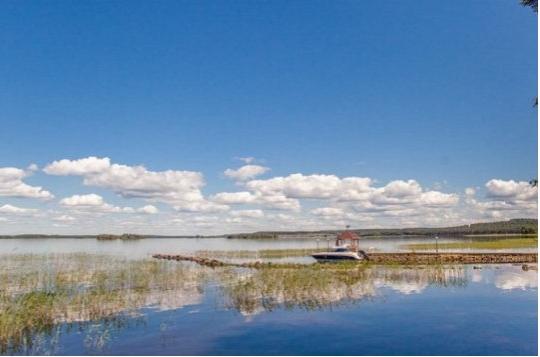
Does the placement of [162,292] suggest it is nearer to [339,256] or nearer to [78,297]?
[78,297]

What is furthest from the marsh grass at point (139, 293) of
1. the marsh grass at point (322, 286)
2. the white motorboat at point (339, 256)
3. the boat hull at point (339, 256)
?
the white motorboat at point (339, 256)

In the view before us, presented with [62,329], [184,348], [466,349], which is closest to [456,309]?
[466,349]

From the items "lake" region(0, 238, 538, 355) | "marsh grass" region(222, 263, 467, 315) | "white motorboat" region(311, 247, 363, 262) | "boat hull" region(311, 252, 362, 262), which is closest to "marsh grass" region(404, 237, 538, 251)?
"white motorboat" region(311, 247, 363, 262)

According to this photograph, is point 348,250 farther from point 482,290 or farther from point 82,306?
point 82,306

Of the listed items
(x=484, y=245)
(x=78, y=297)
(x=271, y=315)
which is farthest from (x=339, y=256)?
(x=484, y=245)

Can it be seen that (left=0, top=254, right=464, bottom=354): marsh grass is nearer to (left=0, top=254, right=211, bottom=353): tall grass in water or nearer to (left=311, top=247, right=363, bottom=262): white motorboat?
(left=0, top=254, right=211, bottom=353): tall grass in water

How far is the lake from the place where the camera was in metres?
24.0

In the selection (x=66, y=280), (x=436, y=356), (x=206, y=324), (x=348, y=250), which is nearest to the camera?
(x=436, y=356)

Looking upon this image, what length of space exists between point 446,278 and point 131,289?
103ft

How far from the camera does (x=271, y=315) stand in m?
30.8

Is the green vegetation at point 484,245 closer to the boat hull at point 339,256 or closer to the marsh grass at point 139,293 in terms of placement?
the boat hull at point 339,256

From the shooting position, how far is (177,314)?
102ft

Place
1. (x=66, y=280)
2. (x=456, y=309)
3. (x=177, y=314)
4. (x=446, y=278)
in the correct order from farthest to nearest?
1. (x=446, y=278)
2. (x=66, y=280)
3. (x=456, y=309)
4. (x=177, y=314)

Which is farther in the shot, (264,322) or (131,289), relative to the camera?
(131,289)
